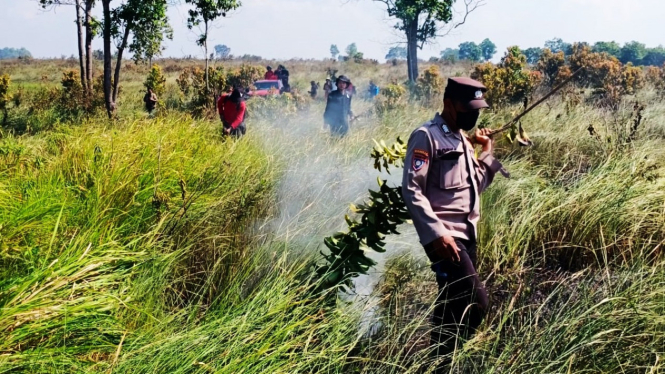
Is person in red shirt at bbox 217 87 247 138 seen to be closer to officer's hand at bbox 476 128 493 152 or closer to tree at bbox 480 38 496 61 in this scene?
officer's hand at bbox 476 128 493 152

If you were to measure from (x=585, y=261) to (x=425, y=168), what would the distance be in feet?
6.00

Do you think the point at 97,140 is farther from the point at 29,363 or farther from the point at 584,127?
the point at 584,127

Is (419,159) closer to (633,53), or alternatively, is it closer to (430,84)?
(430,84)

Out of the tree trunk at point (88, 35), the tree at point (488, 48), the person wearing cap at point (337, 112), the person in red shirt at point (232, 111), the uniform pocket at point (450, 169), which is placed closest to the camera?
the uniform pocket at point (450, 169)

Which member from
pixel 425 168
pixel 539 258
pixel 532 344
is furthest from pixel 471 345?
pixel 539 258

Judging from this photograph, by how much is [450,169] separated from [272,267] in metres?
1.18

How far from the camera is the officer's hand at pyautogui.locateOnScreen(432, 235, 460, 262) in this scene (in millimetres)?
2529

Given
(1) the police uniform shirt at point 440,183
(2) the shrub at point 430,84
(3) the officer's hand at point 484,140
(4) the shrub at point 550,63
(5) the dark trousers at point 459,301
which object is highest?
(4) the shrub at point 550,63

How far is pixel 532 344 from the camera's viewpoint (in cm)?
230

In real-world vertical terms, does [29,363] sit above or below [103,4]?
below

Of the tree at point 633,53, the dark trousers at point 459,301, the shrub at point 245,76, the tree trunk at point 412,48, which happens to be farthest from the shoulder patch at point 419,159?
the tree at point 633,53

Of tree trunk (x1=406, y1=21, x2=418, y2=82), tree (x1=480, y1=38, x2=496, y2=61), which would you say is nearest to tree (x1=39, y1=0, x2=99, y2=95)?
tree trunk (x1=406, y1=21, x2=418, y2=82)

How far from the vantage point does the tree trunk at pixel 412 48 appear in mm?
28484

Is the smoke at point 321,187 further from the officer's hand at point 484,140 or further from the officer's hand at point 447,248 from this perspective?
the officer's hand at point 484,140
